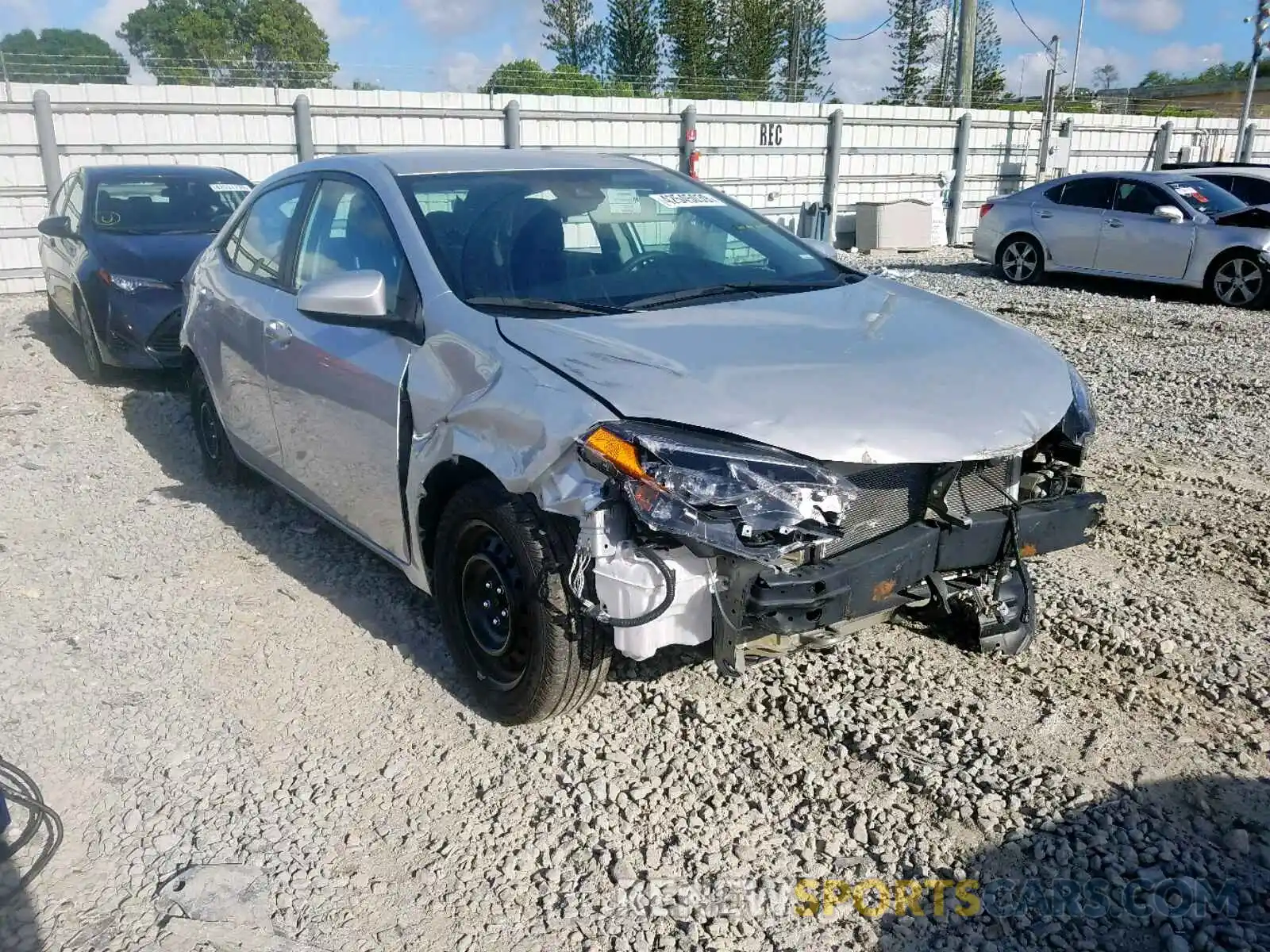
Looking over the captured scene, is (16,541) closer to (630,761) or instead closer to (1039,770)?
(630,761)

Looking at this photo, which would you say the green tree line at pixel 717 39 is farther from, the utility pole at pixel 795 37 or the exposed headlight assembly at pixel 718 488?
the exposed headlight assembly at pixel 718 488

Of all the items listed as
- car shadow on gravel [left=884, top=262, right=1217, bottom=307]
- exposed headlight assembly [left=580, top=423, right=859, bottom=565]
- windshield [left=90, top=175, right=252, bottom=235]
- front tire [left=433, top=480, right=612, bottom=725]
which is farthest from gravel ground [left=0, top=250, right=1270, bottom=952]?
car shadow on gravel [left=884, top=262, right=1217, bottom=307]

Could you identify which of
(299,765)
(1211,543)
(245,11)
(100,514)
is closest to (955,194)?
(1211,543)

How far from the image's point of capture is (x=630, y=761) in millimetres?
3100

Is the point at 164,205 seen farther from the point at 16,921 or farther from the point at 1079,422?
the point at 1079,422

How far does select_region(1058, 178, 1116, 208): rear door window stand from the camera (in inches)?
503

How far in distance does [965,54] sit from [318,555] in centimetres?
2167

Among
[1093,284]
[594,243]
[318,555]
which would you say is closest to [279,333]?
[318,555]

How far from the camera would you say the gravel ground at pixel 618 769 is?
250 cm

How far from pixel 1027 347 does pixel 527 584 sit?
1.82 m

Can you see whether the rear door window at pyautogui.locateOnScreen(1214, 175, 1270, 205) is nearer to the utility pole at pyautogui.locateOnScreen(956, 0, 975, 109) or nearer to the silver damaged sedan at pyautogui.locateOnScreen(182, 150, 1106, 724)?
the utility pole at pyautogui.locateOnScreen(956, 0, 975, 109)

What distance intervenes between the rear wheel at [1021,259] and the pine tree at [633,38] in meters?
32.5

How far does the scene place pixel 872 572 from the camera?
272 cm

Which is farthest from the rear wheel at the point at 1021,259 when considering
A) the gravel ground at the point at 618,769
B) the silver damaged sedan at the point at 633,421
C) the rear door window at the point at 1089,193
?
the silver damaged sedan at the point at 633,421
